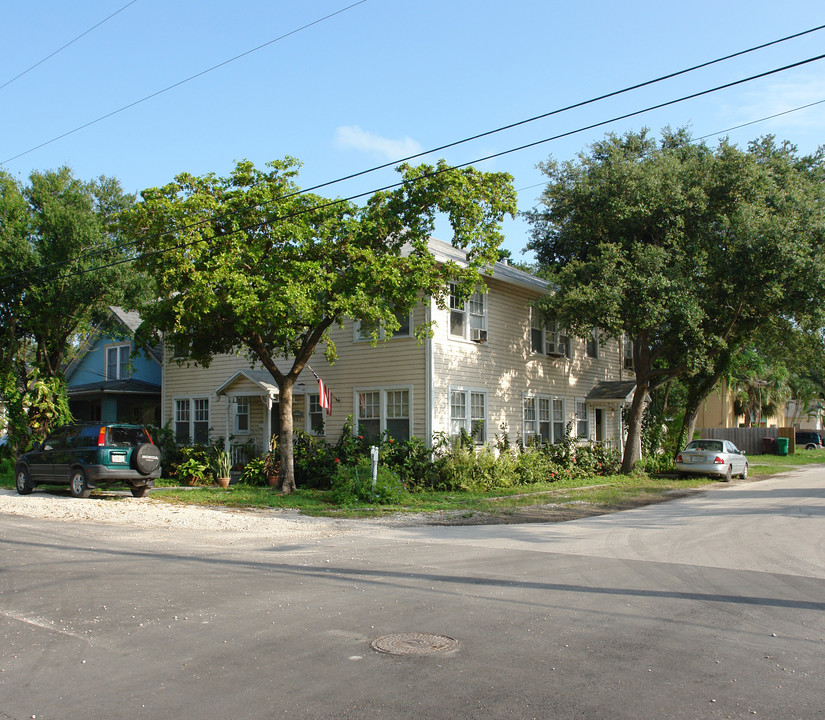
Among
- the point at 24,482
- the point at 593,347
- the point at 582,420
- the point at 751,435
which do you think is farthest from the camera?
the point at 751,435

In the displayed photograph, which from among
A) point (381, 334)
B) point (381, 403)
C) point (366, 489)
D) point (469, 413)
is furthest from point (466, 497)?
point (381, 334)

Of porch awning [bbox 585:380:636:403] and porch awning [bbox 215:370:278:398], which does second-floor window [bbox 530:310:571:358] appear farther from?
porch awning [bbox 215:370:278:398]

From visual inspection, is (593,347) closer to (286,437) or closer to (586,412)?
(586,412)

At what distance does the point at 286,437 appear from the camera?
19312 millimetres

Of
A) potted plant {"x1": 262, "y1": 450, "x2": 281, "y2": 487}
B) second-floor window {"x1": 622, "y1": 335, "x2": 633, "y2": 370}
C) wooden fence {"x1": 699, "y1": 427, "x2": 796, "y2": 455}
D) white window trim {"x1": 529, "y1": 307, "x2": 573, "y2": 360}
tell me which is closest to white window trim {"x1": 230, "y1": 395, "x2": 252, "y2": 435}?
potted plant {"x1": 262, "y1": 450, "x2": 281, "y2": 487}

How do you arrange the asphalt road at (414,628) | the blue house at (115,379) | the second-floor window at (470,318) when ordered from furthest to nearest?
the blue house at (115,379)
the second-floor window at (470,318)
the asphalt road at (414,628)

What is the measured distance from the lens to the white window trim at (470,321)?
21828 millimetres

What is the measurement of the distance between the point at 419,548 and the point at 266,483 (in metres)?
11.4

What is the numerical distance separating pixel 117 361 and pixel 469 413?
54.6ft

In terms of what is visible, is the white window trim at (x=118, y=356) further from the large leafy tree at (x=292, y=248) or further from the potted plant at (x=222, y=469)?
the large leafy tree at (x=292, y=248)

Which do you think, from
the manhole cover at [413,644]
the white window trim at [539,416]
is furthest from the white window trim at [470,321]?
the manhole cover at [413,644]

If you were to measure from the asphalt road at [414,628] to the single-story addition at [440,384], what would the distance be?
383 inches

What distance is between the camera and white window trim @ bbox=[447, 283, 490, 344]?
21828 millimetres

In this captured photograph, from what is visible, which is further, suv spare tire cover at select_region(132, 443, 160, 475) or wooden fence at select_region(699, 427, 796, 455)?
wooden fence at select_region(699, 427, 796, 455)
